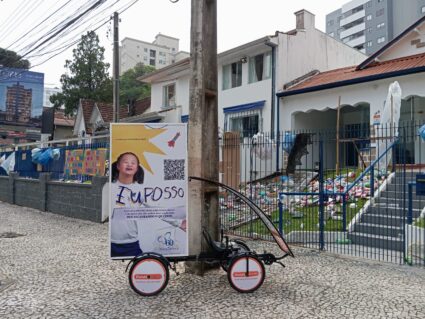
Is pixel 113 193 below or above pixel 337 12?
below

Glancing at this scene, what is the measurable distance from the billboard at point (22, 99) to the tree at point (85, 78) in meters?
5.67

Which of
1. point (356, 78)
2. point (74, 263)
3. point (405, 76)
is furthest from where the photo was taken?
point (356, 78)

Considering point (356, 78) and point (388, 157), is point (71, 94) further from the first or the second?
point (388, 157)

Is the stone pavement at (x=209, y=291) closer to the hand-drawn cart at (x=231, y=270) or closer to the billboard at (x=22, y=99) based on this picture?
the hand-drawn cart at (x=231, y=270)

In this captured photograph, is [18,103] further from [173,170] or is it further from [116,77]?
[173,170]

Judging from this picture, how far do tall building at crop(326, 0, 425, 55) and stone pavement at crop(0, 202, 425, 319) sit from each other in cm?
6162

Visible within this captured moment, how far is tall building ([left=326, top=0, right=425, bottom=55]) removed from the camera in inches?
2574

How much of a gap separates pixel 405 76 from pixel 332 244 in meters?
7.56

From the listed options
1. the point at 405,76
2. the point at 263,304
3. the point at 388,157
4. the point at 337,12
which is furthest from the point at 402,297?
the point at 337,12

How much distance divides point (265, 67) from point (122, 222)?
44.2 feet

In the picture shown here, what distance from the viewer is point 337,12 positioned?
85062 mm

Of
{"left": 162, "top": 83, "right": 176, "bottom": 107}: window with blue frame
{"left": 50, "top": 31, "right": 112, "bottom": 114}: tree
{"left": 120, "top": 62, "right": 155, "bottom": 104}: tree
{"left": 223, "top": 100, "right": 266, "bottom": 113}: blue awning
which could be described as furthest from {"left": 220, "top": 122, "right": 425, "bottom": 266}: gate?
{"left": 120, "top": 62, "right": 155, "bottom": 104}: tree

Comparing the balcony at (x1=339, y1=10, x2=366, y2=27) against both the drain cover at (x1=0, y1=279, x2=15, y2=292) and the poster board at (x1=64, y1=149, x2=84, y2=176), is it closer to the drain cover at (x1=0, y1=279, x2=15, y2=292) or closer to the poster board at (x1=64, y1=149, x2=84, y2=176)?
the poster board at (x1=64, y1=149, x2=84, y2=176)

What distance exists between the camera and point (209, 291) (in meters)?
4.93
